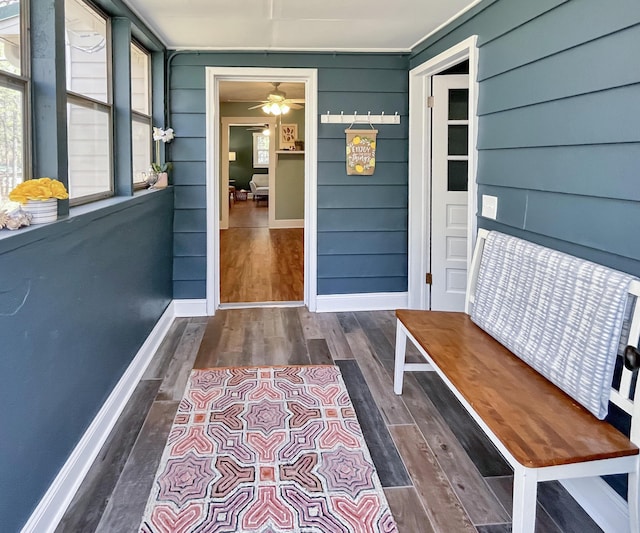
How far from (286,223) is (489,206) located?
7.57 metres

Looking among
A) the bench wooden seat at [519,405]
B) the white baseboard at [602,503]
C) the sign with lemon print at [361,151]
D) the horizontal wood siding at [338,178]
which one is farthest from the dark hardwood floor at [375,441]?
the sign with lemon print at [361,151]

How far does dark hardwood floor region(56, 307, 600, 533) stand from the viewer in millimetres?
1914

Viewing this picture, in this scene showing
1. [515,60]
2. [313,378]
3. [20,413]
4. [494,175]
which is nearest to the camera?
[20,413]

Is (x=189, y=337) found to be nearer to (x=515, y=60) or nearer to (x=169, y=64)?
(x=169, y=64)

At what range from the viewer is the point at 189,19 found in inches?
137

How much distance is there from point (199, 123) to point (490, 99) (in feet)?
7.91

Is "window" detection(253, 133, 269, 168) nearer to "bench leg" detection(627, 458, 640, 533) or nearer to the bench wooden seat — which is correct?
the bench wooden seat

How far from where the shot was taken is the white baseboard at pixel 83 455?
178 centimetres

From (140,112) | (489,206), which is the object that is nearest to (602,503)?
(489,206)

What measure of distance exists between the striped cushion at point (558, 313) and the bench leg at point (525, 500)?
40cm

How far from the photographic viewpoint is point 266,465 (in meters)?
2.23

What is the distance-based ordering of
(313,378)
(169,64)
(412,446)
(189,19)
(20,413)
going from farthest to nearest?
Answer: 1. (169,64)
2. (189,19)
3. (313,378)
4. (412,446)
5. (20,413)

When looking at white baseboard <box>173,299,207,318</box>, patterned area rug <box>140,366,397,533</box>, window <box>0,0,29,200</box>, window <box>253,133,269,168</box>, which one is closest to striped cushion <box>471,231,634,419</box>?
patterned area rug <box>140,366,397,533</box>

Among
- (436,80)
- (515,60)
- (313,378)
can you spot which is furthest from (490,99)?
(313,378)
